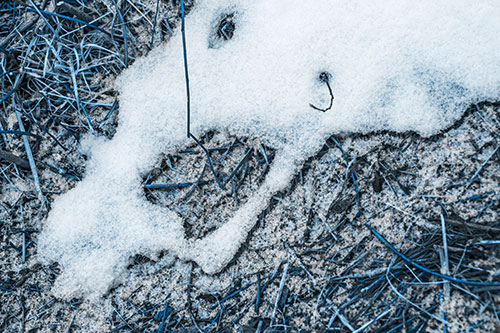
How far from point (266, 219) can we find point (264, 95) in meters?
0.49

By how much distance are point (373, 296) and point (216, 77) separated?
1017 millimetres

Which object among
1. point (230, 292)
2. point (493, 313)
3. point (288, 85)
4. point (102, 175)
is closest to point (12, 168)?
point (102, 175)

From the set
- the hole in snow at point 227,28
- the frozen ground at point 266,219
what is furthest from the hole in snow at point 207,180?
the hole in snow at point 227,28

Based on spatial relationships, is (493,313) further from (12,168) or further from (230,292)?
(12,168)

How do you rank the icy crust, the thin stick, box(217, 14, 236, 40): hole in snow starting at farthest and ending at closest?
box(217, 14, 236, 40): hole in snow < the icy crust < the thin stick

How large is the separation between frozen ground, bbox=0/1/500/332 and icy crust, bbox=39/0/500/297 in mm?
47

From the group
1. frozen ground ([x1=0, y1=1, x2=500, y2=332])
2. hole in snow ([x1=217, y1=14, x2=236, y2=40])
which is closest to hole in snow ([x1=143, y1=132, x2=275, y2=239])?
frozen ground ([x1=0, y1=1, x2=500, y2=332])

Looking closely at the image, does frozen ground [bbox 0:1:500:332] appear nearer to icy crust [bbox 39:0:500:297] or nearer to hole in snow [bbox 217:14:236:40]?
icy crust [bbox 39:0:500:297]

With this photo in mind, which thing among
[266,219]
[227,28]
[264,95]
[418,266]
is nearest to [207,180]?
[266,219]

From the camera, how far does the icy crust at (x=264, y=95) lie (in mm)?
1345

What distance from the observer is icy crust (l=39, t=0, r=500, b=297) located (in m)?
1.34

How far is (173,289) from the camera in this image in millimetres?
1398

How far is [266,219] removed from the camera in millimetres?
1380

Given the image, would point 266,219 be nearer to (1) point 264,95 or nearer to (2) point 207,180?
(2) point 207,180
